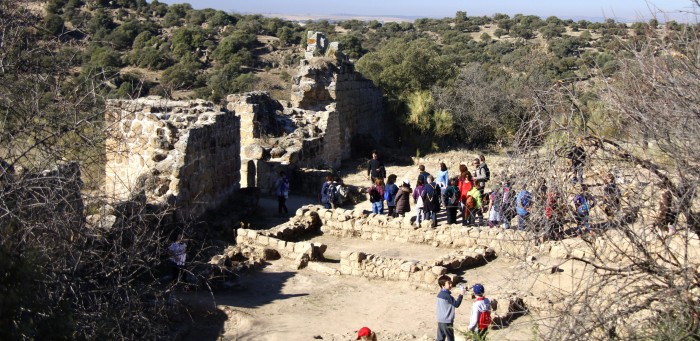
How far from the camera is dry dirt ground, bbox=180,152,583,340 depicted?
9477 millimetres

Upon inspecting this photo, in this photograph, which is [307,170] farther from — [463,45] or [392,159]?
[463,45]

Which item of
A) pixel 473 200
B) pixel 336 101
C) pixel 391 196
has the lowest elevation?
pixel 391 196

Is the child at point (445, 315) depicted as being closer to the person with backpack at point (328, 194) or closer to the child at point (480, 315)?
the child at point (480, 315)

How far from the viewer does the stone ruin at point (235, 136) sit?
1360 cm

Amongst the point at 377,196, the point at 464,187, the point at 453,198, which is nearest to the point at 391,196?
the point at 377,196

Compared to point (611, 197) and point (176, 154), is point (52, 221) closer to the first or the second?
point (611, 197)

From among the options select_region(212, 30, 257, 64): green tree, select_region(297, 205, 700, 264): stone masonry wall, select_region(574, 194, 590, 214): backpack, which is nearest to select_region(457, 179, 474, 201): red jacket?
select_region(297, 205, 700, 264): stone masonry wall

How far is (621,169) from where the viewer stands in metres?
6.85

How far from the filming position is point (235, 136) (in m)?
16.2

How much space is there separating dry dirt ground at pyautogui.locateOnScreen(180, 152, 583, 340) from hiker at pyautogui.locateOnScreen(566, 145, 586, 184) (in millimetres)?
2010

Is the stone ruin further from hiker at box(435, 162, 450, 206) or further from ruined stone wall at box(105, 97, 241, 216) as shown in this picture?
hiker at box(435, 162, 450, 206)

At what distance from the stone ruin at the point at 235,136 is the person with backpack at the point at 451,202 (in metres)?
4.38

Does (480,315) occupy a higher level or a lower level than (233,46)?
lower

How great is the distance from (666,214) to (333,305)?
5.26m
